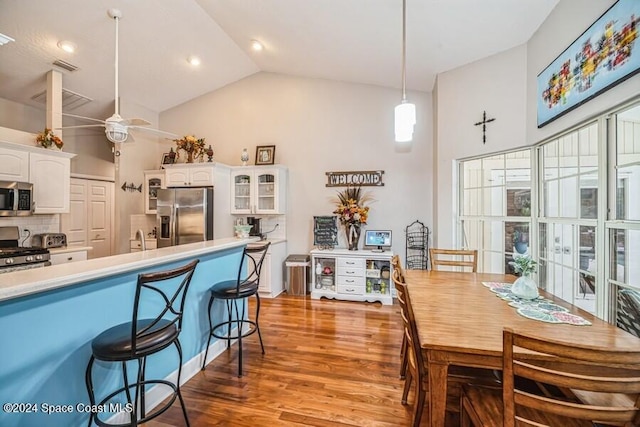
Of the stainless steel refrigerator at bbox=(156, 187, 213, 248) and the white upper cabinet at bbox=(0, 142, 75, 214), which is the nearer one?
the white upper cabinet at bbox=(0, 142, 75, 214)

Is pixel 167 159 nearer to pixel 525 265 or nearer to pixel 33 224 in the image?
pixel 33 224

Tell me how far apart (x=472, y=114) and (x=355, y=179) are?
1.90 meters

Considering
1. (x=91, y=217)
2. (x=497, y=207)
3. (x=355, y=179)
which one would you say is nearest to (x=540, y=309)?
(x=497, y=207)

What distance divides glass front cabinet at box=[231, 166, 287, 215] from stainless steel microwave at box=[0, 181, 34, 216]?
8.39 feet

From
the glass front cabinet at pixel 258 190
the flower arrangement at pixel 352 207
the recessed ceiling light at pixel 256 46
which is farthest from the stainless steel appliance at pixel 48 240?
the flower arrangement at pixel 352 207

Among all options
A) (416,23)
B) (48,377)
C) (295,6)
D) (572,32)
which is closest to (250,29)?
(295,6)

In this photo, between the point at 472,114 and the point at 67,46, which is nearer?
the point at 472,114

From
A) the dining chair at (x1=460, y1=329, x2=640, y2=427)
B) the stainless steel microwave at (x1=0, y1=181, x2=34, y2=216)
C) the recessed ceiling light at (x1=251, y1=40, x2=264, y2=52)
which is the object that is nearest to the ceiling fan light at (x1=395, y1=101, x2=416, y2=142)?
the dining chair at (x1=460, y1=329, x2=640, y2=427)

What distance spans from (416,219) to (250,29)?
142 inches

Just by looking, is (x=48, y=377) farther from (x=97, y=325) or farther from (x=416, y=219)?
(x=416, y=219)

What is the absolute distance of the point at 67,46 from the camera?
3.64 m

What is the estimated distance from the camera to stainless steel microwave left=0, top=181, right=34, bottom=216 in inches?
130

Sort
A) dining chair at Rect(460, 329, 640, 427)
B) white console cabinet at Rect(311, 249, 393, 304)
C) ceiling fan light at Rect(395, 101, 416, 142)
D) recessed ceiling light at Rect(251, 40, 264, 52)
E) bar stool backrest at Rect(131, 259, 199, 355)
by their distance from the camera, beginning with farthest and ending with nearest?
1. white console cabinet at Rect(311, 249, 393, 304)
2. recessed ceiling light at Rect(251, 40, 264, 52)
3. ceiling fan light at Rect(395, 101, 416, 142)
4. bar stool backrest at Rect(131, 259, 199, 355)
5. dining chair at Rect(460, 329, 640, 427)

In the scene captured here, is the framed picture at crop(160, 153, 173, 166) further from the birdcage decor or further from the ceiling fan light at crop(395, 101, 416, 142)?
the ceiling fan light at crop(395, 101, 416, 142)
